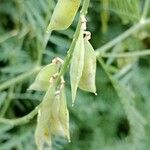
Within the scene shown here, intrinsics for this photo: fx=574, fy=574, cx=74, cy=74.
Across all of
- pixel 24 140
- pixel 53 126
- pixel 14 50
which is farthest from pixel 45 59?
pixel 53 126

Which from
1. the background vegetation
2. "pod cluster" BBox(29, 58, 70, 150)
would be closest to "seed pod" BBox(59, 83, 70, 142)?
"pod cluster" BBox(29, 58, 70, 150)

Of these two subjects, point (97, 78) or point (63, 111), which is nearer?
point (63, 111)

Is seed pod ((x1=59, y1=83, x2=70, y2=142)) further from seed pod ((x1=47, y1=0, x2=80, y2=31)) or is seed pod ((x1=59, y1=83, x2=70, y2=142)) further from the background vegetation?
the background vegetation

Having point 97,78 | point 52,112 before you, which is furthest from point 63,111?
point 97,78

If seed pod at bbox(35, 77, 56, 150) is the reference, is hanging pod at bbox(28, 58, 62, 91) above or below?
above

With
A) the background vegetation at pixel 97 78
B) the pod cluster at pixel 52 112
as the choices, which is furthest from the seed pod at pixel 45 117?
the background vegetation at pixel 97 78

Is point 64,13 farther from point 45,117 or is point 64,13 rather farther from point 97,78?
point 97,78

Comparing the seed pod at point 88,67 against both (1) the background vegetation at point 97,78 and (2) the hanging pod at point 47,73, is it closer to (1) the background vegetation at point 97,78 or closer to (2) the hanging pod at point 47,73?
(2) the hanging pod at point 47,73
